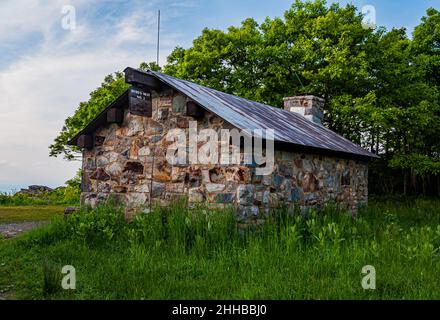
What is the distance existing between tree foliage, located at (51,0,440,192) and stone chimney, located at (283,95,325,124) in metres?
2.65

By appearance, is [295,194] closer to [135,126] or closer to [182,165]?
[182,165]

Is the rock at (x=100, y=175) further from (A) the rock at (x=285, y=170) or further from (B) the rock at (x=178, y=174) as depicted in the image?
(A) the rock at (x=285, y=170)

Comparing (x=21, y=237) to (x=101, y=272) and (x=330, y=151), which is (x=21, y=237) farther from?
(x=330, y=151)

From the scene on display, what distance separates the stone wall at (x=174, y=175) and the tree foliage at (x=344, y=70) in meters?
8.95

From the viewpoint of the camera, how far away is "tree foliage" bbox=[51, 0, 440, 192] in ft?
65.0

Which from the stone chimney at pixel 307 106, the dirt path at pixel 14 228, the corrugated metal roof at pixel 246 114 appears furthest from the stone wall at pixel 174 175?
the stone chimney at pixel 307 106

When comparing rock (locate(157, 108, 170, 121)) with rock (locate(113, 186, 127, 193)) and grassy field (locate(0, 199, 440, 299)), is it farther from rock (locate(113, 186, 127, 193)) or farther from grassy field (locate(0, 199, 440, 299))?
grassy field (locate(0, 199, 440, 299))

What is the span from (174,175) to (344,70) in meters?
12.0

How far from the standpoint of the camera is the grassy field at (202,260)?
19.4ft

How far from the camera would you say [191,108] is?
9.56 metres

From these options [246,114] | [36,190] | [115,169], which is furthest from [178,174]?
[36,190]

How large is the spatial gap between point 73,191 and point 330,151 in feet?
56.0

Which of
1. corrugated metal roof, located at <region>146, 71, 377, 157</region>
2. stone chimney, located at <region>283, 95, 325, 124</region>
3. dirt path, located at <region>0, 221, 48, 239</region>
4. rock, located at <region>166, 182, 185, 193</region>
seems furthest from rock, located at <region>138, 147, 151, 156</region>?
stone chimney, located at <region>283, 95, 325, 124</region>
